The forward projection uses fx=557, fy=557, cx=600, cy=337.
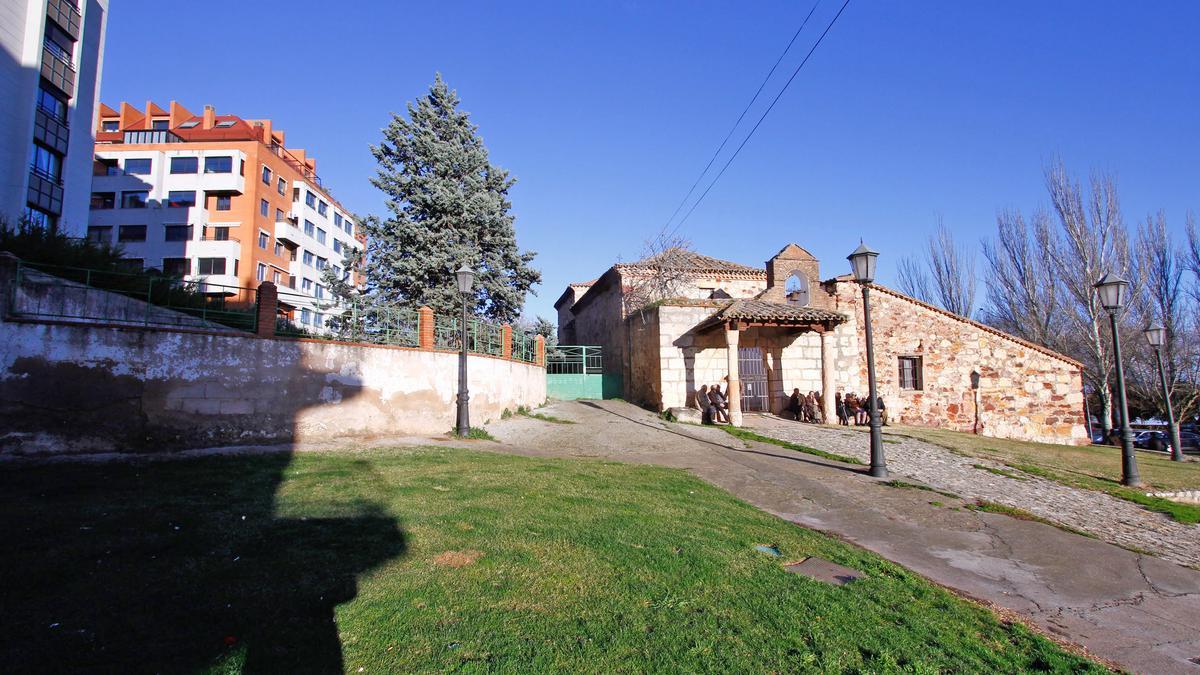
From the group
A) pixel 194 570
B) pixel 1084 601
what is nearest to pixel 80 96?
pixel 194 570

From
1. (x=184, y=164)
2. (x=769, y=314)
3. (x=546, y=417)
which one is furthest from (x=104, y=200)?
(x=769, y=314)

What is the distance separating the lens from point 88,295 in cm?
1009

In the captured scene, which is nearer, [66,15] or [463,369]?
[463,369]

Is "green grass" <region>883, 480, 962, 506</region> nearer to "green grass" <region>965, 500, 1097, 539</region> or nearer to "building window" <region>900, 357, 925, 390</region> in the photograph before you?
"green grass" <region>965, 500, 1097, 539</region>

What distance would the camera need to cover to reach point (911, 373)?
21.3 meters

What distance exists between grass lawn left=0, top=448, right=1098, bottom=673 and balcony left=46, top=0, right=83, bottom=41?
80.4ft

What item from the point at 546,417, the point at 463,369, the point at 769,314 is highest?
the point at 769,314

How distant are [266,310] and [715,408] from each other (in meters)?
12.1

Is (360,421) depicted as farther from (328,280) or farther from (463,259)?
(328,280)

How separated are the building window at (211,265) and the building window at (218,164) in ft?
20.0

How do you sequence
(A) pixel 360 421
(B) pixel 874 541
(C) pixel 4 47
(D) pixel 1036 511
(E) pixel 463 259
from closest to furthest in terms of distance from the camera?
1. (B) pixel 874 541
2. (D) pixel 1036 511
3. (A) pixel 360 421
4. (C) pixel 4 47
5. (E) pixel 463 259

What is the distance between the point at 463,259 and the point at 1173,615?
1992cm

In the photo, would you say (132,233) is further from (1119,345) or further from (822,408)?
(1119,345)

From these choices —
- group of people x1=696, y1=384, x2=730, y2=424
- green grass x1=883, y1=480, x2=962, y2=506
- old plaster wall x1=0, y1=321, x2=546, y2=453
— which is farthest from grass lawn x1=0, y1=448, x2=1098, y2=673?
group of people x1=696, y1=384, x2=730, y2=424
